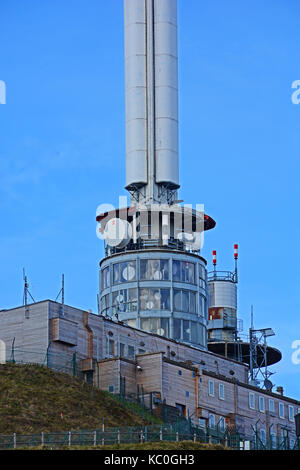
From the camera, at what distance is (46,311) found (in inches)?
4786

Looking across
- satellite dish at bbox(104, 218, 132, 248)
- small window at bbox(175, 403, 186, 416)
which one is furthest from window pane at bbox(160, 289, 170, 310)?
small window at bbox(175, 403, 186, 416)

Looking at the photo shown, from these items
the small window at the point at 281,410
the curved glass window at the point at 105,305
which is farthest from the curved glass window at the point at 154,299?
the small window at the point at 281,410

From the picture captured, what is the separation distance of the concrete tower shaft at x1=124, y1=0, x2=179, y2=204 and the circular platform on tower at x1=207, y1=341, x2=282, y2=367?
68.5ft

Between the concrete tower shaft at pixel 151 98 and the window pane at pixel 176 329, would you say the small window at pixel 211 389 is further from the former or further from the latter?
the concrete tower shaft at pixel 151 98

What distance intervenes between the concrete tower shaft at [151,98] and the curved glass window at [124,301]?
1180 cm

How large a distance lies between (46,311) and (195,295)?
3040 cm

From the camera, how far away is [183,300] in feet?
484

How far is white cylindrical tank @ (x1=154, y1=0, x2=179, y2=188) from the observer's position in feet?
511

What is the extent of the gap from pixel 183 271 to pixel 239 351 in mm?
21100

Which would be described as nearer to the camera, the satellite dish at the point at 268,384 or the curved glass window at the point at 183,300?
the curved glass window at the point at 183,300

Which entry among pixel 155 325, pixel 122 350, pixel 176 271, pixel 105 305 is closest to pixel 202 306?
pixel 176 271

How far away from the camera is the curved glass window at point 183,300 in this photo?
483 ft

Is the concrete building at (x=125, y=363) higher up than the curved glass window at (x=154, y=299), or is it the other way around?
the curved glass window at (x=154, y=299)
